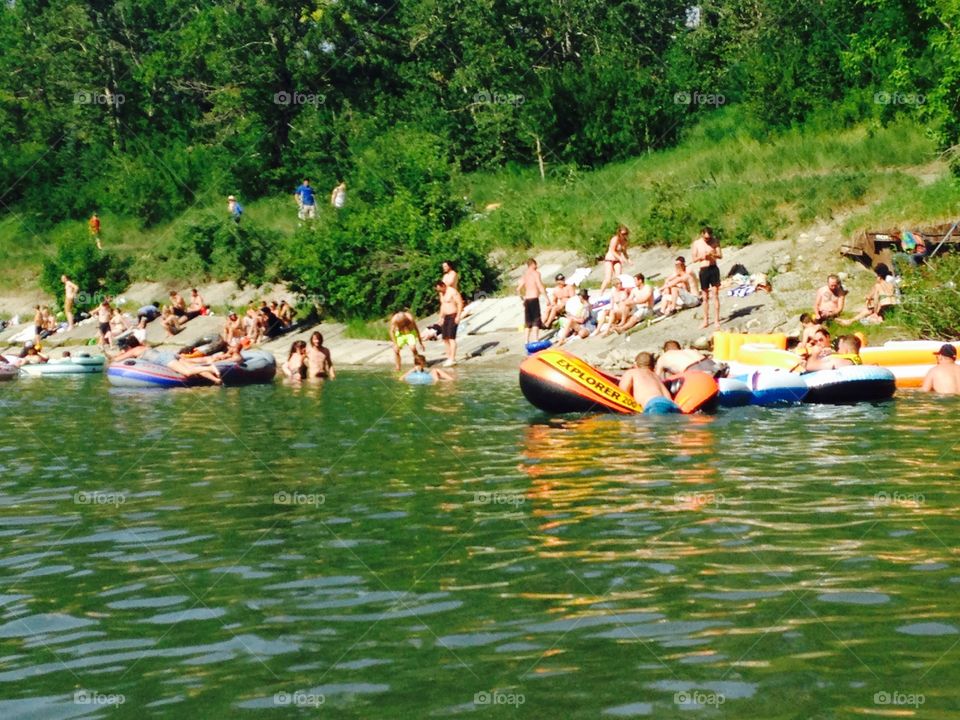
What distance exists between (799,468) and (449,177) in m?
23.2

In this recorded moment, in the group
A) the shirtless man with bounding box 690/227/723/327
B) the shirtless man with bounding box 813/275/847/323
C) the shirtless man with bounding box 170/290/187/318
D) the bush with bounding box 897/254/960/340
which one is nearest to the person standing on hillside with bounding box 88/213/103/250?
the shirtless man with bounding box 170/290/187/318

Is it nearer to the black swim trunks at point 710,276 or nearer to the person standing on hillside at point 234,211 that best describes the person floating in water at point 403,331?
the black swim trunks at point 710,276

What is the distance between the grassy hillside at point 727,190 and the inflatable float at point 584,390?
476 inches

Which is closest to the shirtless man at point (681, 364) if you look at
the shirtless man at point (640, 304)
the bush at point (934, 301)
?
the bush at point (934, 301)

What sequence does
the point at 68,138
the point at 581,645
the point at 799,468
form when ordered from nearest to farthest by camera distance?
the point at 581,645 → the point at 799,468 → the point at 68,138

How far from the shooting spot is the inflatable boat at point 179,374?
88.1 feet

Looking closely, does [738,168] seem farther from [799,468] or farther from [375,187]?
[799,468]

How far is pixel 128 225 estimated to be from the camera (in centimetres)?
5312

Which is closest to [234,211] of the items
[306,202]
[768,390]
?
[306,202]

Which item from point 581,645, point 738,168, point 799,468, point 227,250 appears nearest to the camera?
point 581,645

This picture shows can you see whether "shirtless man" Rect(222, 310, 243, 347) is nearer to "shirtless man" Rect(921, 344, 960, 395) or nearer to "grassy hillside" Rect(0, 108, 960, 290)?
"grassy hillside" Rect(0, 108, 960, 290)

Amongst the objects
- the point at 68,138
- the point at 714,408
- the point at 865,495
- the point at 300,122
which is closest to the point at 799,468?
the point at 865,495

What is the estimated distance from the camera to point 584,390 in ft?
62.7

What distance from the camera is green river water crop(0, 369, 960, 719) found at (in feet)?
24.7
